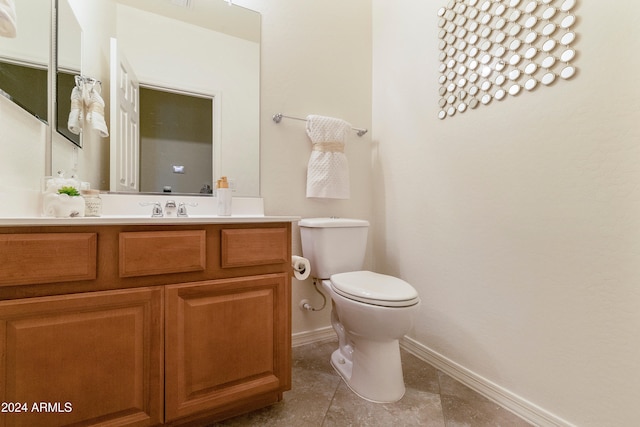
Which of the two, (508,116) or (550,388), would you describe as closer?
(550,388)

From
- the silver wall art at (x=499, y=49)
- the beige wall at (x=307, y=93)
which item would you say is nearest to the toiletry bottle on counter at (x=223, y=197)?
the beige wall at (x=307, y=93)

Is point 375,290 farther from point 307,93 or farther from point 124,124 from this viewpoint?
point 124,124

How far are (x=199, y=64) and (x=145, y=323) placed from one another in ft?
4.34

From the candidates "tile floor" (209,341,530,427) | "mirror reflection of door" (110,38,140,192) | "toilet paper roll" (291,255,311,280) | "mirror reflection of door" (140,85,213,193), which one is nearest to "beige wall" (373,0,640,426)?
"tile floor" (209,341,530,427)

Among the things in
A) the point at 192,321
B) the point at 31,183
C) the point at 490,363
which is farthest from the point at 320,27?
the point at 490,363

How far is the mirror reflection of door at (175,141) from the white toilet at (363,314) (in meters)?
0.66

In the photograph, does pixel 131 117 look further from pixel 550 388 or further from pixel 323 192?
pixel 550 388

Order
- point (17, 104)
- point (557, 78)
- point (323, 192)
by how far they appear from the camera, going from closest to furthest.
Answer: point (17, 104), point (557, 78), point (323, 192)

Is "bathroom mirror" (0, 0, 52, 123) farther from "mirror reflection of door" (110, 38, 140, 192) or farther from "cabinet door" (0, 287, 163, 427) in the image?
"cabinet door" (0, 287, 163, 427)

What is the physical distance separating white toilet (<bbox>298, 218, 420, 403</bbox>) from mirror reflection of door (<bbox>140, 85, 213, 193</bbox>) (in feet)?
2.17

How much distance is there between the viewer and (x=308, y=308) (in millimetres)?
1766

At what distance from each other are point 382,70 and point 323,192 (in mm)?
983

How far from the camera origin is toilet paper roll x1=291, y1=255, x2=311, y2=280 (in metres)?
1.37

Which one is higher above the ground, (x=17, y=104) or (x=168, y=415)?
(x=17, y=104)
